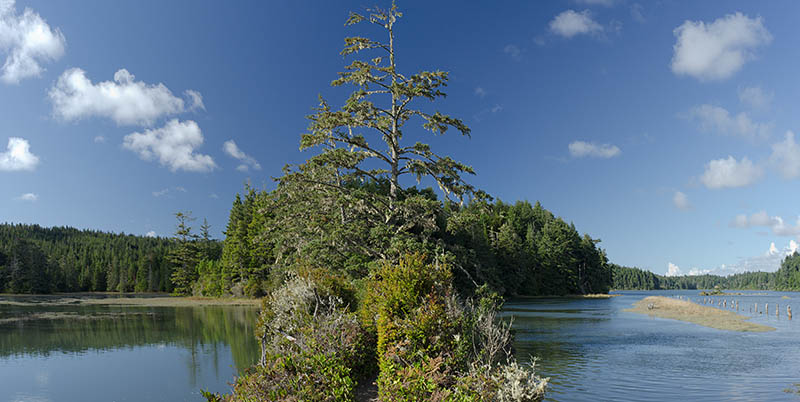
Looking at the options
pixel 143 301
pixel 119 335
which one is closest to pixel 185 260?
pixel 143 301

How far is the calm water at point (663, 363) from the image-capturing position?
43.0 ft

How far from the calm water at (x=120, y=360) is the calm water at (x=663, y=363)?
10155 millimetres

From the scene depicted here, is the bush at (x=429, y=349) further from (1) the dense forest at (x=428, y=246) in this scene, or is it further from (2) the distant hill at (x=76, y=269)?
(2) the distant hill at (x=76, y=269)

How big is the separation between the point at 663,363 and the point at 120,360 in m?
19.9

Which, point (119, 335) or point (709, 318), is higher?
point (119, 335)

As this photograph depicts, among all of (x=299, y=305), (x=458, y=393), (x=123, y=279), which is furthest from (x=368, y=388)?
(x=123, y=279)

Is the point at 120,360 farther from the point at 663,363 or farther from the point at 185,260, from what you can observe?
the point at 185,260

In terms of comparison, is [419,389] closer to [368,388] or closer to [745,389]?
[368,388]

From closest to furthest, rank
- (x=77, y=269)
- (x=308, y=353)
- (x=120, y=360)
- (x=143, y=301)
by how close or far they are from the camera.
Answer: (x=308, y=353) → (x=120, y=360) → (x=143, y=301) → (x=77, y=269)

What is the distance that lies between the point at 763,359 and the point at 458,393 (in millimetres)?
18375

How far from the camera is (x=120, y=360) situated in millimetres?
18234

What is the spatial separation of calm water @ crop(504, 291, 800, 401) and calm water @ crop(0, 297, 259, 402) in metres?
10.2

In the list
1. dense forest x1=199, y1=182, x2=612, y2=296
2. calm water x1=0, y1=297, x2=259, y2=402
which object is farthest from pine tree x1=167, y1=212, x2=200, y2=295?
calm water x1=0, y1=297, x2=259, y2=402

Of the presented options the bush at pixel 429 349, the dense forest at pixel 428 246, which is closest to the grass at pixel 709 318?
the dense forest at pixel 428 246
